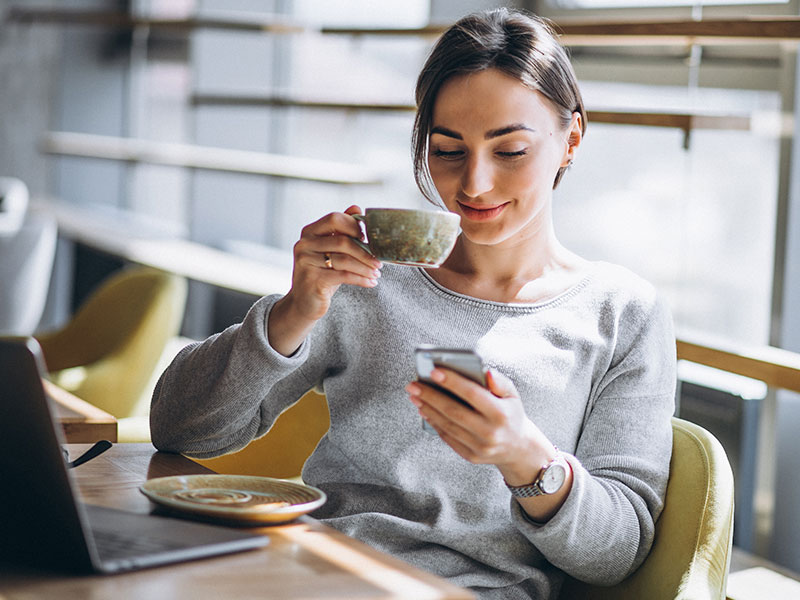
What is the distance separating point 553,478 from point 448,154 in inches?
19.5

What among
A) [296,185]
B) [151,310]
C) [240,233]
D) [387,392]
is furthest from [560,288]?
[240,233]

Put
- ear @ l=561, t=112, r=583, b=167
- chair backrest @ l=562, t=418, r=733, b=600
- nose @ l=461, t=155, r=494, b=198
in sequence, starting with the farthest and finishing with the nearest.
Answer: ear @ l=561, t=112, r=583, b=167, nose @ l=461, t=155, r=494, b=198, chair backrest @ l=562, t=418, r=733, b=600

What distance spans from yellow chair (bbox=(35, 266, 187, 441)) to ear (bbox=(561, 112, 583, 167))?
1692mm

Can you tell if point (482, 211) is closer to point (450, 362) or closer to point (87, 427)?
point (450, 362)

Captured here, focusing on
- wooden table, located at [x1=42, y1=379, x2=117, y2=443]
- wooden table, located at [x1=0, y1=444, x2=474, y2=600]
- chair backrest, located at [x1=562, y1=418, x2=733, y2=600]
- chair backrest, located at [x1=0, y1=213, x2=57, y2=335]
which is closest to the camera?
wooden table, located at [x1=0, y1=444, x2=474, y2=600]

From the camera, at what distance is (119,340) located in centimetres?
311

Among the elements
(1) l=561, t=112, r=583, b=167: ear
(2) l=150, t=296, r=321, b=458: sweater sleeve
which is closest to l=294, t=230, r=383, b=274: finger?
(2) l=150, t=296, r=321, b=458: sweater sleeve

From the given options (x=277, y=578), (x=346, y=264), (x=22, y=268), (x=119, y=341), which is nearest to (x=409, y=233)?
(x=346, y=264)

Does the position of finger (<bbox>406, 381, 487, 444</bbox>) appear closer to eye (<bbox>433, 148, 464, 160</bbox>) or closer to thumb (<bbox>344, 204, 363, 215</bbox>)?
thumb (<bbox>344, 204, 363, 215</bbox>)

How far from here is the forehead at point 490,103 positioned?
1419 millimetres

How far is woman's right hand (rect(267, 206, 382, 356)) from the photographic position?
1247 mm

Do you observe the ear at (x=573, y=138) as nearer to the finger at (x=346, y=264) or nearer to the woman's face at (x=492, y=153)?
the woman's face at (x=492, y=153)

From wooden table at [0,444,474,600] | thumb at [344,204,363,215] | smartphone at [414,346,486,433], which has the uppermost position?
thumb at [344,204,363,215]

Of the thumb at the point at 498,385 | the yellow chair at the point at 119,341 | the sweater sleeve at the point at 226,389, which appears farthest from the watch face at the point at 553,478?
the yellow chair at the point at 119,341
